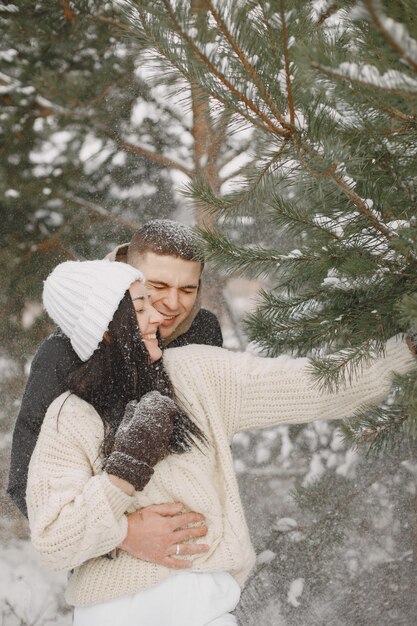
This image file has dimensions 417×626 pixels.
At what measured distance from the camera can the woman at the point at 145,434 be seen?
113 centimetres

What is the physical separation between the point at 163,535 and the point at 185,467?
135 mm

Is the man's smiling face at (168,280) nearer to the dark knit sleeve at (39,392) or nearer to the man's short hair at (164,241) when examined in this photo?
the man's short hair at (164,241)

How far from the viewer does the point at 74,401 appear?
1.23 metres

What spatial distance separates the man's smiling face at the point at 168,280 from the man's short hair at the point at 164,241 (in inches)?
0.5

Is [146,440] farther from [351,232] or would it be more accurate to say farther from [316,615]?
[316,615]

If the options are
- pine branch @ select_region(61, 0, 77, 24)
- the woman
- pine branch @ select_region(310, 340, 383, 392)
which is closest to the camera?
pine branch @ select_region(310, 340, 383, 392)

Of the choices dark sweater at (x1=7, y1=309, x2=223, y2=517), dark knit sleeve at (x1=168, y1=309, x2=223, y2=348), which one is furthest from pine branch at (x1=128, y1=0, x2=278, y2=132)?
dark knit sleeve at (x1=168, y1=309, x2=223, y2=348)

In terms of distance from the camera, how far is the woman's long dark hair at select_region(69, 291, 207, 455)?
1226 mm

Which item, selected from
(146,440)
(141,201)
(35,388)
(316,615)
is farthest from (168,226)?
(316,615)

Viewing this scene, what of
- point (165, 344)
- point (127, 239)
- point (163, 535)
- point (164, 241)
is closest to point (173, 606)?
point (163, 535)

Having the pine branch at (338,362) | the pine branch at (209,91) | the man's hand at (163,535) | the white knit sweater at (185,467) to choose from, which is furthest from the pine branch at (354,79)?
the man's hand at (163,535)

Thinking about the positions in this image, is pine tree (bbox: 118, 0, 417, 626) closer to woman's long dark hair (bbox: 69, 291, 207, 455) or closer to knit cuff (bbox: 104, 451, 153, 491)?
woman's long dark hair (bbox: 69, 291, 207, 455)

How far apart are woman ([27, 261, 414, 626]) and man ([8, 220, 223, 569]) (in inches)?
1.8

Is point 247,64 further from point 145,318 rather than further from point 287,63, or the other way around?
point 145,318
